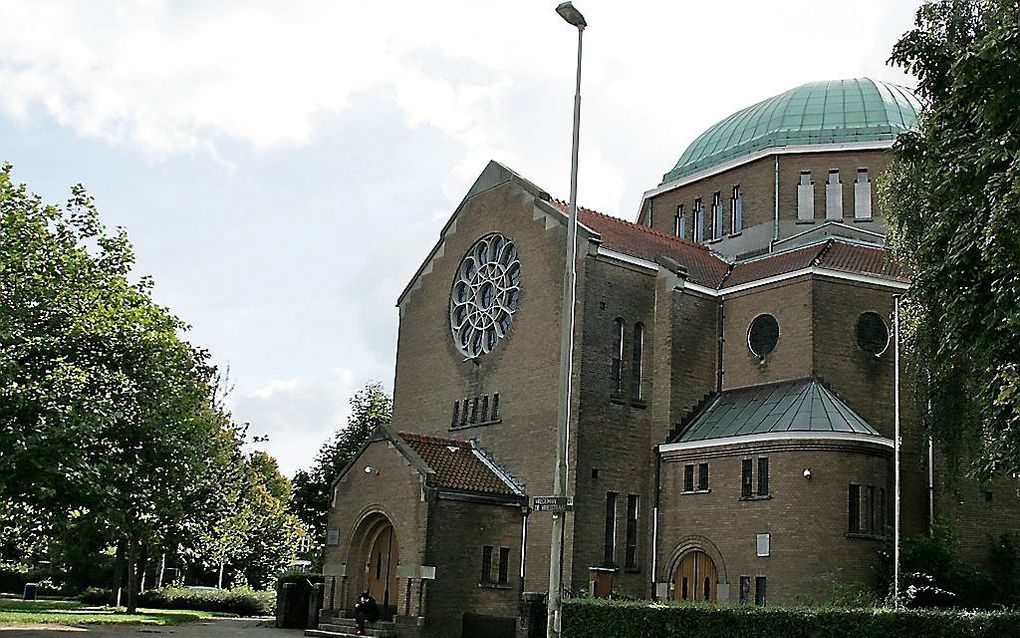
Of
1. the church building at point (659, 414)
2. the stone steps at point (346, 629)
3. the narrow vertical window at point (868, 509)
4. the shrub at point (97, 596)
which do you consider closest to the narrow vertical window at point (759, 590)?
the church building at point (659, 414)

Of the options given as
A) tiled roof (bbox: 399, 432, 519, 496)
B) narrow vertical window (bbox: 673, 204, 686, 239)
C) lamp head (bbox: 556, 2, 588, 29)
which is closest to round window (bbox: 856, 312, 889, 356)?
narrow vertical window (bbox: 673, 204, 686, 239)

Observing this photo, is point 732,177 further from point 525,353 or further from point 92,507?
point 92,507

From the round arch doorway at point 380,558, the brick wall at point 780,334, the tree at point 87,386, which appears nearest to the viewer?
the tree at point 87,386

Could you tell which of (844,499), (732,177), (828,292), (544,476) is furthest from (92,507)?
(732,177)

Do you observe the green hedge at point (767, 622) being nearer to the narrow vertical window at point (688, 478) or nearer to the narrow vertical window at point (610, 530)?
the narrow vertical window at point (610, 530)

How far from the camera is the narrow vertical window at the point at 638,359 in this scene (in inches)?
1315

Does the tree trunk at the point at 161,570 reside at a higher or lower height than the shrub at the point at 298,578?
lower

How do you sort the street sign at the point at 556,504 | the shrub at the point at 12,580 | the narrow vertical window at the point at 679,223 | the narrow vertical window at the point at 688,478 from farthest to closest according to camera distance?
the shrub at the point at 12,580
the narrow vertical window at the point at 679,223
the narrow vertical window at the point at 688,478
the street sign at the point at 556,504

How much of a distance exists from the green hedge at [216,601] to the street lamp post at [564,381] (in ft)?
93.4

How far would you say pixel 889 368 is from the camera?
31.9m

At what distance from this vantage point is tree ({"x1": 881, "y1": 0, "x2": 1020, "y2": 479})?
48.6ft

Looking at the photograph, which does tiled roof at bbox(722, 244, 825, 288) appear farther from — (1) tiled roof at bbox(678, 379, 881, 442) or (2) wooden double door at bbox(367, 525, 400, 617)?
(2) wooden double door at bbox(367, 525, 400, 617)

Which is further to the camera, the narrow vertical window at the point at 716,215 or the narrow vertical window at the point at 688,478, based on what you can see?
the narrow vertical window at the point at 716,215

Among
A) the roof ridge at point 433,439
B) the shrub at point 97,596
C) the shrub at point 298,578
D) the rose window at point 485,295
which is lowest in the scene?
the shrub at point 97,596
